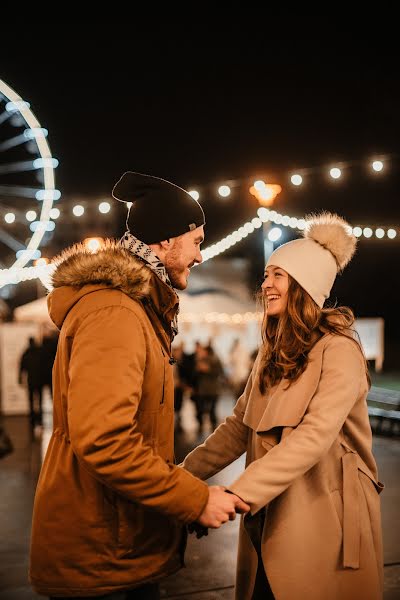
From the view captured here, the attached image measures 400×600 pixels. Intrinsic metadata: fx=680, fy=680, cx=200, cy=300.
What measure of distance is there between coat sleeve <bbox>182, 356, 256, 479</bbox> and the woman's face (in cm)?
29

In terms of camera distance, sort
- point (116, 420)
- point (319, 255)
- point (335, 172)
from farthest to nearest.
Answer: point (335, 172) < point (319, 255) < point (116, 420)

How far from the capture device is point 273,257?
2.78m

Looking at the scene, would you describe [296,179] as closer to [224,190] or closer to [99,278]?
[224,190]

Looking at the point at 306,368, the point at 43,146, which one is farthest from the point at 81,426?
the point at 43,146

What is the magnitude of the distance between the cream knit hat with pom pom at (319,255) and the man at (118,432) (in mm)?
558

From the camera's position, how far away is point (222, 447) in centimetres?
290

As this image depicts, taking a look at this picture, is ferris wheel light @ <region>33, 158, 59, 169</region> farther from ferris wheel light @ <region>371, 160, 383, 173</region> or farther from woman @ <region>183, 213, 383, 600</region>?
woman @ <region>183, 213, 383, 600</region>

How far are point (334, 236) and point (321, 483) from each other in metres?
0.97

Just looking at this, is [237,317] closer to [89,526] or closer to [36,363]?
[36,363]

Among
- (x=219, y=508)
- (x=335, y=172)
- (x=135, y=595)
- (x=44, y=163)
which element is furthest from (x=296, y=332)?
(x=44, y=163)

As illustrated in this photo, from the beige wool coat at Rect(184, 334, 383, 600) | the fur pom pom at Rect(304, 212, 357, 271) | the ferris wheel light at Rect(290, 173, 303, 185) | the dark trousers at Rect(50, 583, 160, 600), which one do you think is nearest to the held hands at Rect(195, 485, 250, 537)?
the beige wool coat at Rect(184, 334, 383, 600)

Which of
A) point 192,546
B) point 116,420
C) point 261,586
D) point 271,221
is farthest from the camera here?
point 271,221

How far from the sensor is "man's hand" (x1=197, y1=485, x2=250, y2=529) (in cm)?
206

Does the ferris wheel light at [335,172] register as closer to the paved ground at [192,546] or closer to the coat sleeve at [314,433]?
the paved ground at [192,546]
